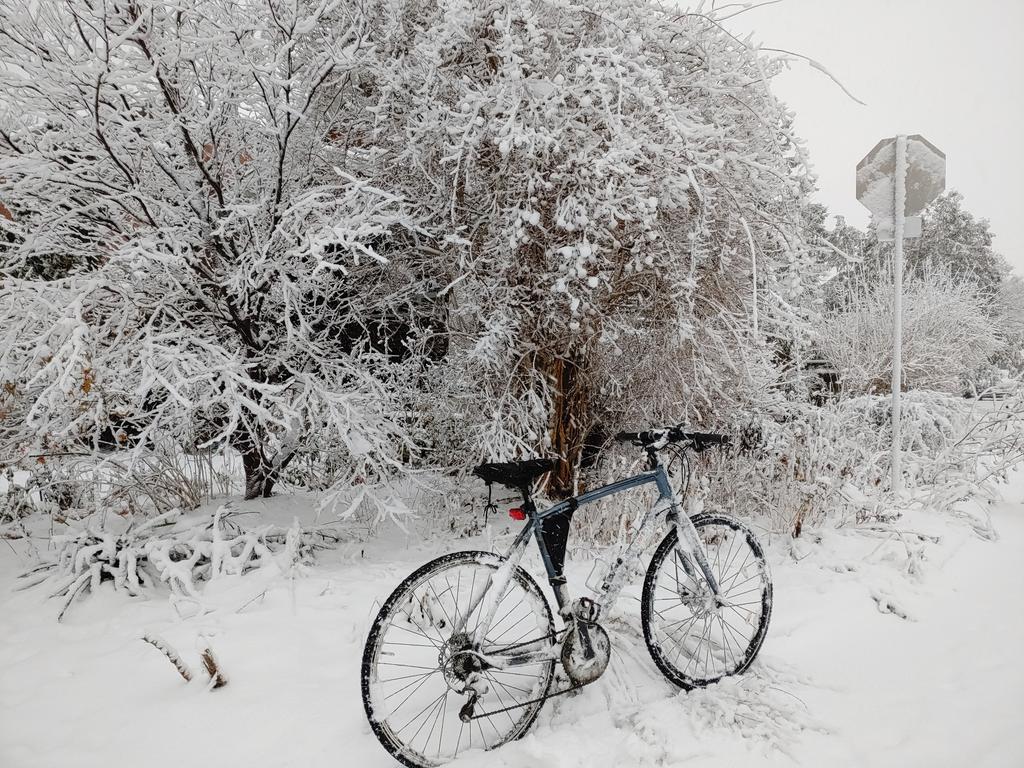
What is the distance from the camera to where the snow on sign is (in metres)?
4.84

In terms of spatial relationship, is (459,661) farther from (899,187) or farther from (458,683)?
(899,187)

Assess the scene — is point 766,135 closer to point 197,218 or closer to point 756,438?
point 756,438

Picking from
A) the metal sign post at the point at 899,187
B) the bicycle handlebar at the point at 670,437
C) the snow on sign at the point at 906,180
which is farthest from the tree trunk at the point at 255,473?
the snow on sign at the point at 906,180

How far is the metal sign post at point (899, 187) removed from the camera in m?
4.83

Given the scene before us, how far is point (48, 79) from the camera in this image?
2990 mm

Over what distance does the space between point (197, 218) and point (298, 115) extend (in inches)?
38.3

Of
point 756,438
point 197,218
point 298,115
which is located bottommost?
point 756,438

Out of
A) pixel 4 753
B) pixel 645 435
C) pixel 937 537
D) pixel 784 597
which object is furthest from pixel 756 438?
pixel 4 753

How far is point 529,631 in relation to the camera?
2.19 meters

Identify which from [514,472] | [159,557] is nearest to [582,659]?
[514,472]

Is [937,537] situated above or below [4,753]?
above

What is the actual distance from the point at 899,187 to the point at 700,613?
4.58 m

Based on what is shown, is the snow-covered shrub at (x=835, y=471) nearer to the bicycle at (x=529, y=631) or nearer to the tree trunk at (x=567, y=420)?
the tree trunk at (x=567, y=420)

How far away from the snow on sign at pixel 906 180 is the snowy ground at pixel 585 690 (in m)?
3.08
